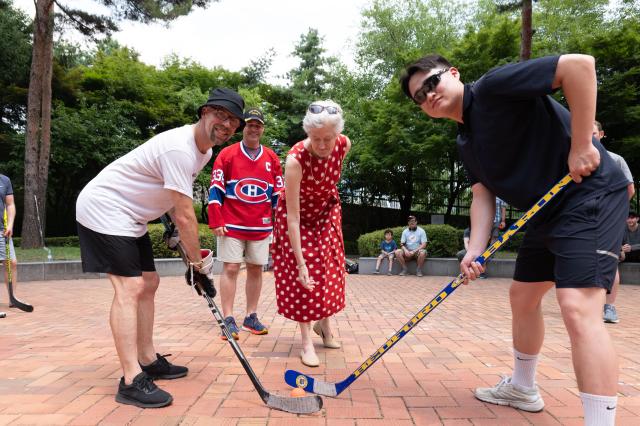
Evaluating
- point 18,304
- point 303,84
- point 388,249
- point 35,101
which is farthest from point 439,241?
point 303,84

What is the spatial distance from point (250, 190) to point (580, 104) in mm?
2950

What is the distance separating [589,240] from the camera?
1793 mm

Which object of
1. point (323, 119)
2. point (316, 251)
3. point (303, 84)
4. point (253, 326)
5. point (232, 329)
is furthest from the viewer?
point (303, 84)

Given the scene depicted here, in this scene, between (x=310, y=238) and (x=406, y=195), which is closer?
(x=310, y=238)

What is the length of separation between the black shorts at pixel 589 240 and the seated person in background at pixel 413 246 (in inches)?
334

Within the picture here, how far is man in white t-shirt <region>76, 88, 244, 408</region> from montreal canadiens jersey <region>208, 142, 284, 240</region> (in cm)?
152

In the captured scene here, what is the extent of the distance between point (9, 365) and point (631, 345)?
4.52m

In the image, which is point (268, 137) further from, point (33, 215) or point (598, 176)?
point (598, 176)

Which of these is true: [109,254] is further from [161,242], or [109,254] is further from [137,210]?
[161,242]

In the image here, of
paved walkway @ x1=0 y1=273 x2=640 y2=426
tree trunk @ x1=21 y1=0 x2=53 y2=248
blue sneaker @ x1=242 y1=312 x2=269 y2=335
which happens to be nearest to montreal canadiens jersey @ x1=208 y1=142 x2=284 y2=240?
blue sneaker @ x1=242 y1=312 x2=269 y2=335

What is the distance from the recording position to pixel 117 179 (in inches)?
101

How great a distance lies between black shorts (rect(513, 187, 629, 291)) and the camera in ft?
5.81

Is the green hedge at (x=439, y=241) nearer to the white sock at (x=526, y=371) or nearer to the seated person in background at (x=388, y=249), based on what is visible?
the seated person in background at (x=388, y=249)

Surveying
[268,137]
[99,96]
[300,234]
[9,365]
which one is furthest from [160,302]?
[99,96]
